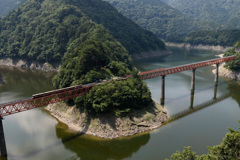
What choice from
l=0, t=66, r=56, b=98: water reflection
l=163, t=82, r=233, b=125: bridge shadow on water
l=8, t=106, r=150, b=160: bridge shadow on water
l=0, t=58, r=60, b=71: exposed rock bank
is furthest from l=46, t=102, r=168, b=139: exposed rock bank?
l=0, t=58, r=60, b=71: exposed rock bank

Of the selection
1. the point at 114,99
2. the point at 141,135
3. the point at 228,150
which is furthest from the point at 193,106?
the point at 228,150

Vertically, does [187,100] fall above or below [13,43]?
below

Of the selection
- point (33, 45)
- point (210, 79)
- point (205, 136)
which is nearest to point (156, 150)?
point (205, 136)

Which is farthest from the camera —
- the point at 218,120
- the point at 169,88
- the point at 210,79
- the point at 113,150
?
the point at 210,79

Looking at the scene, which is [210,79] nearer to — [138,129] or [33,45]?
[138,129]

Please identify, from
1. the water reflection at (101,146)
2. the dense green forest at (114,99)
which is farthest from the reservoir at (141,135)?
the dense green forest at (114,99)

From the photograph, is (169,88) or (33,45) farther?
(33,45)
